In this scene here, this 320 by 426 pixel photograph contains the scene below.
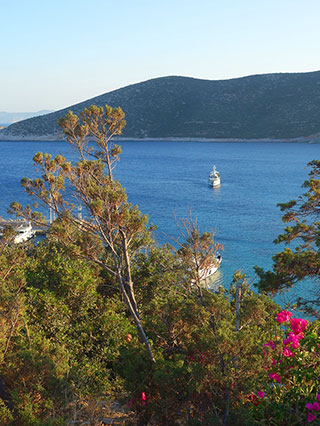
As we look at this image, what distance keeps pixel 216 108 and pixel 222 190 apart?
9118cm

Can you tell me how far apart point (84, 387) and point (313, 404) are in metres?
3.93

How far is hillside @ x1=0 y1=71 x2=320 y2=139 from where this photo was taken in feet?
427

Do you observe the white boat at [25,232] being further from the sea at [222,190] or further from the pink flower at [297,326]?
the pink flower at [297,326]

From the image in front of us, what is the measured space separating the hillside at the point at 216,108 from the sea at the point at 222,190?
13.2 m

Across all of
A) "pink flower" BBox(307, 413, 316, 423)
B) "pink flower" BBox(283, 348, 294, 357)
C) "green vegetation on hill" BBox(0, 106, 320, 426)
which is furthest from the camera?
"pink flower" BBox(283, 348, 294, 357)

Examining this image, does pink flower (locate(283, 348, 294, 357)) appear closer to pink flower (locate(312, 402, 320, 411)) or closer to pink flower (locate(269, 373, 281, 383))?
pink flower (locate(269, 373, 281, 383))

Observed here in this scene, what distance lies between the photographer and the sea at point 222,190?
1308 inches

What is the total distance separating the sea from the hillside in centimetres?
1321

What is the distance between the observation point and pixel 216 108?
144625 millimetres

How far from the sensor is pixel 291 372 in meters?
5.73

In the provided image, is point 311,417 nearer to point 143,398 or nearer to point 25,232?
point 143,398

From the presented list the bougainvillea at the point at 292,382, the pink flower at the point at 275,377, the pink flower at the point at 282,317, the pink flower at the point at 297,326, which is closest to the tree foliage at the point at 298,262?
the pink flower at the point at 282,317

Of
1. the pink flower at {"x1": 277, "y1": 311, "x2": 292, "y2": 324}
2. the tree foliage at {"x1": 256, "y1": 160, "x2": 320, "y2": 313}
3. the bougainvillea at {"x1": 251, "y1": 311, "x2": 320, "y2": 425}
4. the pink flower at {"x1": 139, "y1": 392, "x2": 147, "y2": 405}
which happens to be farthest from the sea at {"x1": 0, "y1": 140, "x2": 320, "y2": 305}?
the pink flower at {"x1": 139, "y1": 392, "x2": 147, "y2": 405}

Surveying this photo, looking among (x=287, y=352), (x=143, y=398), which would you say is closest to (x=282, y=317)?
(x=287, y=352)
